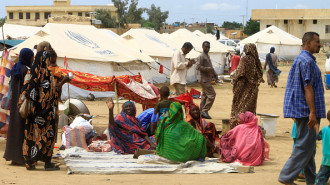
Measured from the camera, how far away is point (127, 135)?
811 cm

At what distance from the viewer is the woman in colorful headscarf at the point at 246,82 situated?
361 inches

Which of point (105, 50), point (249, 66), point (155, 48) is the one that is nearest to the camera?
point (249, 66)

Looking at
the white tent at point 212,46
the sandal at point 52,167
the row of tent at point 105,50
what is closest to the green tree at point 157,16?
the white tent at point 212,46

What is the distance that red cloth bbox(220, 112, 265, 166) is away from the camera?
7473mm

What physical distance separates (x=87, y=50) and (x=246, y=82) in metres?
8.70

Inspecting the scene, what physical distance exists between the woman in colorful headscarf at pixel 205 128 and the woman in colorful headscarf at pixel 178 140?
609 mm

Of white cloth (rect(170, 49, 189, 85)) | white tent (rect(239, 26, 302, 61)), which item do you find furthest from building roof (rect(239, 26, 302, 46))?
white cloth (rect(170, 49, 189, 85))

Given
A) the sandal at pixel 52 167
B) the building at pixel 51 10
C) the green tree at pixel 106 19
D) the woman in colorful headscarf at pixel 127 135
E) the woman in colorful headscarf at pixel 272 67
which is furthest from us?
the building at pixel 51 10

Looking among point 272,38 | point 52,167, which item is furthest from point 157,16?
point 52,167

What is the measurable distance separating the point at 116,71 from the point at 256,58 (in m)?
9.11

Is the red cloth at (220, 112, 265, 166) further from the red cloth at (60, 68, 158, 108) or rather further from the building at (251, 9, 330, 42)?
the building at (251, 9, 330, 42)

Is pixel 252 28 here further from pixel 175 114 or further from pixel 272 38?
pixel 175 114

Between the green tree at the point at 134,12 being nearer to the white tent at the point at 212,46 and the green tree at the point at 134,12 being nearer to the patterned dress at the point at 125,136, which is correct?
the white tent at the point at 212,46

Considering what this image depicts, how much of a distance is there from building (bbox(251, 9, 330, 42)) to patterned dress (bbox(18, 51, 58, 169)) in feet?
184
